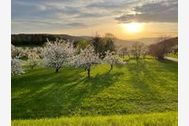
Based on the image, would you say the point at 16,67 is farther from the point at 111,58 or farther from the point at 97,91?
the point at 111,58

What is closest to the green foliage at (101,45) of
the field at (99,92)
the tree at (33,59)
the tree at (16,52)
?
the field at (99,92)

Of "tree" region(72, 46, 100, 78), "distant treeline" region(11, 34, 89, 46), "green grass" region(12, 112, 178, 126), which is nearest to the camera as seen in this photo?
"green grass" region(12, 112, 178, 126)

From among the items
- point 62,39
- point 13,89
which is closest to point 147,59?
point 62,39

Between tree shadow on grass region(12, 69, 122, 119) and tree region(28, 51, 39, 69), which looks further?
tree region(28, 51, 39, 69)

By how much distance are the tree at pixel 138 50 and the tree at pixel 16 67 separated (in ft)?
3.27

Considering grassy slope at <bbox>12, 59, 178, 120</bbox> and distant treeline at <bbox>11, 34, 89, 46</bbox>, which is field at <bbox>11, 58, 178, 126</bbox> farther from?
distant treeline at <bbox>11, 34, 89, 46</bbox>

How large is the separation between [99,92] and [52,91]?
409mm

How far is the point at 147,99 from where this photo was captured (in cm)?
641

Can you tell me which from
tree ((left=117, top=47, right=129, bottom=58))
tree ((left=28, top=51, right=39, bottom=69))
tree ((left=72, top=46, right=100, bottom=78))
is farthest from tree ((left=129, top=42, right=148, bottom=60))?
tree ((left=28, top=51, right=39, bottom=69))

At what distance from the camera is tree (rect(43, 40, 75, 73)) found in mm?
6355

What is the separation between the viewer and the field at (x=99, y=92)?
6.26 m

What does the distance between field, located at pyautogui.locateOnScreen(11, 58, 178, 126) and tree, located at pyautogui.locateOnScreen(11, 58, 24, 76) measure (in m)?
0.04

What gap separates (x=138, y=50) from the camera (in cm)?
649

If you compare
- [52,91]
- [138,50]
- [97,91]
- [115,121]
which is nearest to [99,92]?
[97,91]
